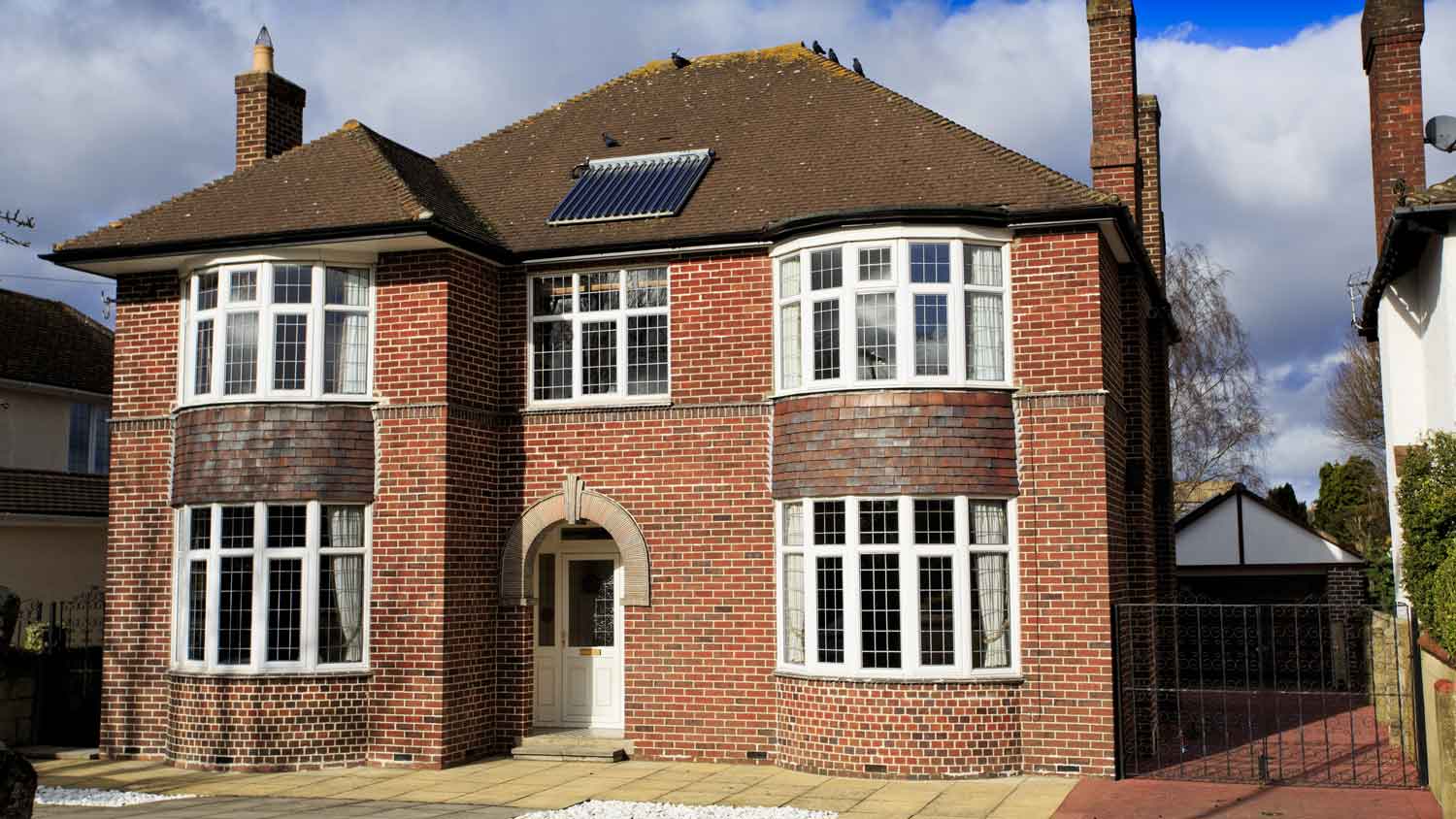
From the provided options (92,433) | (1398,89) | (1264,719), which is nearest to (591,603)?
(1264,719)

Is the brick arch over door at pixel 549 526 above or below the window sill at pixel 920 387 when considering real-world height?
below

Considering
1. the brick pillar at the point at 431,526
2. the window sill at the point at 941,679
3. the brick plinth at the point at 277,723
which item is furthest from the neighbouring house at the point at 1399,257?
the brick plinth at the point at 277,723

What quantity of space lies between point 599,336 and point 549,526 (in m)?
2.33

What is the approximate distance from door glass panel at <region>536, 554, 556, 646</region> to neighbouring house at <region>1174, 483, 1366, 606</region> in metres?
15.5

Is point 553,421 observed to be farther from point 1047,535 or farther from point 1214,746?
point 1214,746

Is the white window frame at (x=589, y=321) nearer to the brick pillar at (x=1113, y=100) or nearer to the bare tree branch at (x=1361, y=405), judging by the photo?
the brick pillar at (x=1113, y=100)

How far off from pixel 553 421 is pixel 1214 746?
8802mm

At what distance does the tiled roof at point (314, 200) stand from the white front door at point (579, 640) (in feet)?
14.1

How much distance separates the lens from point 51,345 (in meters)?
25.4

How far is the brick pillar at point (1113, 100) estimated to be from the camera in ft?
57.5

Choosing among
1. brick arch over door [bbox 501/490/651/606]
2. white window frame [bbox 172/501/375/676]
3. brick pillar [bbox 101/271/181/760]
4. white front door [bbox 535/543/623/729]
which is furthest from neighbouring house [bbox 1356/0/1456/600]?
brick pillar [bbox 101/271/181/760]

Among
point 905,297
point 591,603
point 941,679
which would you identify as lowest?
point 941,679

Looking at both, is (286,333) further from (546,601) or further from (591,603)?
(591,603)

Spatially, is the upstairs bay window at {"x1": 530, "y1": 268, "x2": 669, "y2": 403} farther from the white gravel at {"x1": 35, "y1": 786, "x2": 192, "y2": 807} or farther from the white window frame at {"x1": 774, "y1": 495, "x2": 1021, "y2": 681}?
the white gravel at {"x1": 35, "y1": 786, "x2": 192, "y2": 807}
